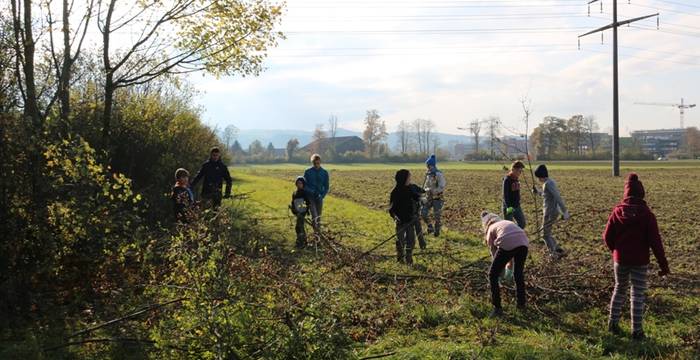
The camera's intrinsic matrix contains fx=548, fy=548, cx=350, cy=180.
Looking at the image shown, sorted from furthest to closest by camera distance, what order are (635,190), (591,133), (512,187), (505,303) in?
1. (591,133)
2. (512,187)
3. (505,303)
4. (635,190)

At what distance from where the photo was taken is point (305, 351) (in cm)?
479

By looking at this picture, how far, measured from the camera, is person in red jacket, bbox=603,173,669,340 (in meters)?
5.90

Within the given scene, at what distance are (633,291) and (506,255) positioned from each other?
142 cm

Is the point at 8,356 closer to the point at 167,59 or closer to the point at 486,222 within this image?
the point at 486,222

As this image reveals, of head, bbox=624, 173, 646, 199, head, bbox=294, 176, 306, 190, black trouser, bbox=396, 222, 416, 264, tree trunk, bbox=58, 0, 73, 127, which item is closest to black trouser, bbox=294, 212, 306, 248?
head, bbox=294, 176, 306, 190

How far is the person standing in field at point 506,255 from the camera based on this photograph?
665 cm

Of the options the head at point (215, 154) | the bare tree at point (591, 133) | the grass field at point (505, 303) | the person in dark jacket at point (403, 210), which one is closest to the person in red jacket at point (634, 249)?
the grass field at point (505, 303)

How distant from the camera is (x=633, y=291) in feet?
19.5

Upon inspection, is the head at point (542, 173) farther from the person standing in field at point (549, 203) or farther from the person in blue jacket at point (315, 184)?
the person in blue jacket at point (315, 184)

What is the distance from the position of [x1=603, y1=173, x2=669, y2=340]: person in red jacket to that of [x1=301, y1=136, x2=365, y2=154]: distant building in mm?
110122

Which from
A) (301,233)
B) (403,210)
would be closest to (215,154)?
(301,233)

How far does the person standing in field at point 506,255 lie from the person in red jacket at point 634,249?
1033mm

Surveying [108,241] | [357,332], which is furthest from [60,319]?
[357,332]

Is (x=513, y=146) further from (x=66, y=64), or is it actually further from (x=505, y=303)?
(x=66, y=64)
